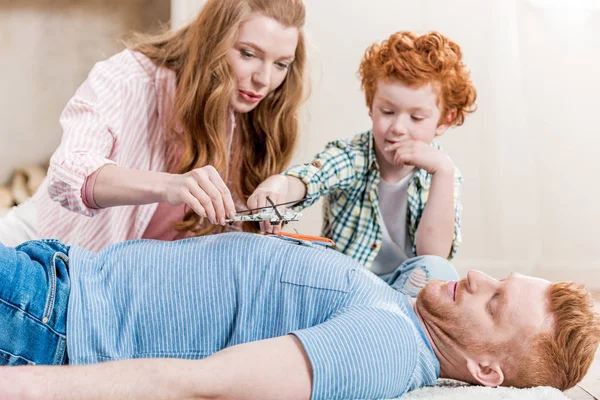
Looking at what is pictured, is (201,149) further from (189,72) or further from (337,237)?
(337,237)

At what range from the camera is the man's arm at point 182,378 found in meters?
0.94

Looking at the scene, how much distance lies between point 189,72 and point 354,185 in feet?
1.84

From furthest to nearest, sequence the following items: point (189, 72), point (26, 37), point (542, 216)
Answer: point (26, 37) → point (542, 216) → point (189, 72)

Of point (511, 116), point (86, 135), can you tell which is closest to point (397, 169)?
point (86, 135)

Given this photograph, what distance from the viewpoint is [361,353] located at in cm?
109

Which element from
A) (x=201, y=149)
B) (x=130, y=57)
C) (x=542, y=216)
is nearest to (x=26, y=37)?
(x=130, y=57)

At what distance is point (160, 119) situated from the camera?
191 cm

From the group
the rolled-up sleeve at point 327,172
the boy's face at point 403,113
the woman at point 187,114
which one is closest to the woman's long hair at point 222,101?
the woman at point 187,114

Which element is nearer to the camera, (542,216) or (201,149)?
(201,149)

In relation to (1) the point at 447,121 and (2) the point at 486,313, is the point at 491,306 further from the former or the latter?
(1) the point at 447,121

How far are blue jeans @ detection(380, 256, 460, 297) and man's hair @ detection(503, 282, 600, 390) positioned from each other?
16.4 inches

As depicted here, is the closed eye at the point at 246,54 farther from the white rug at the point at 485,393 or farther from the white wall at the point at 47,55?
the white wall at the point at 47,55

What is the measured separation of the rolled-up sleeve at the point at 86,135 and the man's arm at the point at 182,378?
2.10 ft

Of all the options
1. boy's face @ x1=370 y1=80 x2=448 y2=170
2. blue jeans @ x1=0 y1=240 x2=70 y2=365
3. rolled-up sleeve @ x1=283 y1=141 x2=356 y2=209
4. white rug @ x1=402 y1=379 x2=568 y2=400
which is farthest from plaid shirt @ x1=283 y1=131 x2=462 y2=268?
blue jeans @ x1=0 y1=240 x2=70 y2=365
